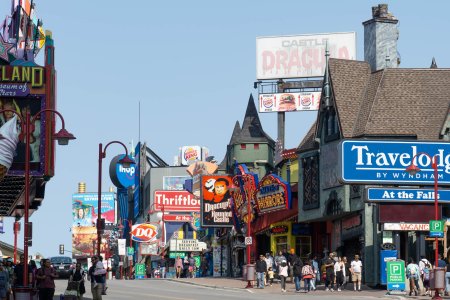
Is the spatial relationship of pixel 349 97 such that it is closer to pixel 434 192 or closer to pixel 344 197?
pixel 344 197

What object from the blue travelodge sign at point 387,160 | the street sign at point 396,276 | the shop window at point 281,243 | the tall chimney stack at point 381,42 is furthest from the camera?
the shop window at point 281,243

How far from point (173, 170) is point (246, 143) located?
57.8 meters

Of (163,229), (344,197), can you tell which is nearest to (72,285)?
(344,197)

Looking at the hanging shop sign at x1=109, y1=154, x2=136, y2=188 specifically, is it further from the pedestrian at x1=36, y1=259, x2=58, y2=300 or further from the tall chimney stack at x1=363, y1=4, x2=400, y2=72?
the pedestrian at x1=36, y1=259, x2=58, y2=300

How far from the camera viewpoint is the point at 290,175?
76750 mm

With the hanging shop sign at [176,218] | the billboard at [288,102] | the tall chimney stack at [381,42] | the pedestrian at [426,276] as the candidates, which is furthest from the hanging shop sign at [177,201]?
the pedestrian at [426,276]

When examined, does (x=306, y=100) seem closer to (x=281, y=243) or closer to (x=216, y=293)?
(x=281, y=243)

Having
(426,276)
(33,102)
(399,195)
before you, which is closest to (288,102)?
(33,102)

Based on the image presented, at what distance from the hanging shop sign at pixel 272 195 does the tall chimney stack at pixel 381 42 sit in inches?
341

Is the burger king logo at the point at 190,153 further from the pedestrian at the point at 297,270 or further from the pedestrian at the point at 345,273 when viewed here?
the pedestrian at the point at 297,270

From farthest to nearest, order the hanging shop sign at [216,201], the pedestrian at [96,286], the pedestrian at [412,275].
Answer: the hanging shop sign at [216,201], the pedestrian at [412,275], the pedestrian at [96,286]

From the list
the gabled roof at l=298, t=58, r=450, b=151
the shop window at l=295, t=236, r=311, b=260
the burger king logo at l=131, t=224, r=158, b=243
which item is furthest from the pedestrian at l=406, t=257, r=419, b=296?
the burger king logo at l=131, t=224, r=158, b=243

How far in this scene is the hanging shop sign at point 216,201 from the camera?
8575 centimetres

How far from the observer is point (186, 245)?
108062mm
